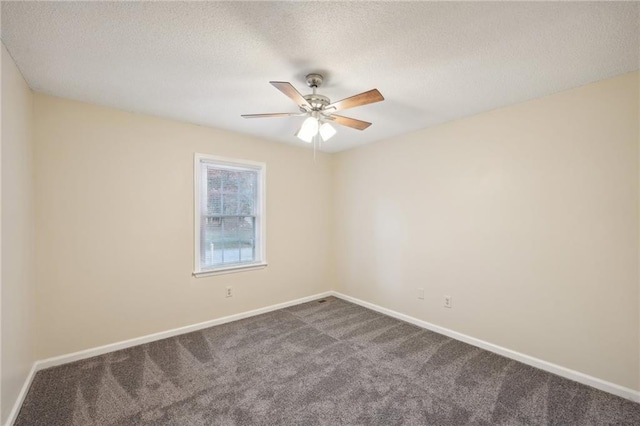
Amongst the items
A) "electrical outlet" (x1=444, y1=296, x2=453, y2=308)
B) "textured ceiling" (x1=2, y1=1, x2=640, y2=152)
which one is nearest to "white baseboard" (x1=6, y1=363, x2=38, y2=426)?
"textured ceiling" (x1=2, y1=1, x2=640, y2=152)

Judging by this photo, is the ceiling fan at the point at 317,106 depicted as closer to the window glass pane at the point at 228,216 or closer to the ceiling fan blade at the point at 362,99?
the ceiling fan blade at the point at 362,99

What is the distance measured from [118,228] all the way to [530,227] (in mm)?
3939

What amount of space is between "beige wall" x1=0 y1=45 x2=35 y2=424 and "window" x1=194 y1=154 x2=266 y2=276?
1367mm

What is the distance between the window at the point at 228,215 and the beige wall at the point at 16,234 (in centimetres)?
137

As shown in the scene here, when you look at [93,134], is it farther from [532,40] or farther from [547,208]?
[547,208]

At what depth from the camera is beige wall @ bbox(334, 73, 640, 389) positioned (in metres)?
2.12

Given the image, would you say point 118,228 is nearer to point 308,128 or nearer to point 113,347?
point 113,347

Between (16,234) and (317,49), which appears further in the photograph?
(16,234)

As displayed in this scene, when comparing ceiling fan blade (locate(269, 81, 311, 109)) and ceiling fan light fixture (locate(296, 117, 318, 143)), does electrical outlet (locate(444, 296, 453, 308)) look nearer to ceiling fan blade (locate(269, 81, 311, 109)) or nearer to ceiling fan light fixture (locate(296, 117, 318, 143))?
ceiling fan light fixture (locate(296, 117, 318, 143))

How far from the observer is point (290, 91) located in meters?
1.82

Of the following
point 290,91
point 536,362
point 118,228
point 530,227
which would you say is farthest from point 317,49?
point 536,362

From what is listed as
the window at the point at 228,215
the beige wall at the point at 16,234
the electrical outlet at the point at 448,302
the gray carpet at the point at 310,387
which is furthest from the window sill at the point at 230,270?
the electrical outlet at the point at 448,302

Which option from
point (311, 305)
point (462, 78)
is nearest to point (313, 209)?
point (311, 305)

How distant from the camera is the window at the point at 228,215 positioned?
338 centimetres
